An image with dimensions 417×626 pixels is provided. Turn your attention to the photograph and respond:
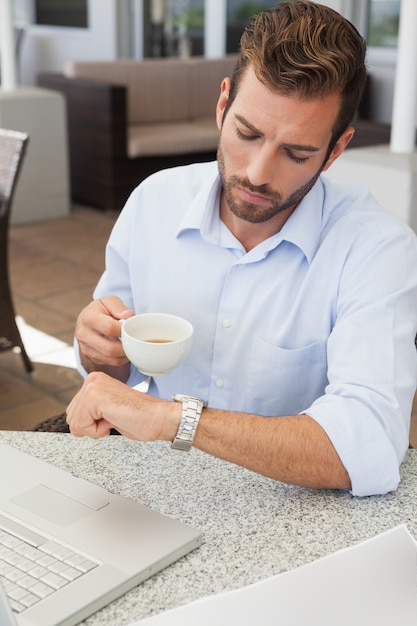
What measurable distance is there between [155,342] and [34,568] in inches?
Answer: 14.6

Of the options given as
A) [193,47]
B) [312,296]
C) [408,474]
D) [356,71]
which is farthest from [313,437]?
[193,47]

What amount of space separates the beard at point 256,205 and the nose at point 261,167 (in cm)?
A: 2

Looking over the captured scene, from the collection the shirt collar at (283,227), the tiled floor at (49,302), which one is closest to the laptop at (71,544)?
the shirt collar at (283,227)

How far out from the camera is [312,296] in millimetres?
1371

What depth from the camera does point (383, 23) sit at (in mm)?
6512

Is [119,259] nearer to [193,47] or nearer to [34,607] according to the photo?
[34,607]

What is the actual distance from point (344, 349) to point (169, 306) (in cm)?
41

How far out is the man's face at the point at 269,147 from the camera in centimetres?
124

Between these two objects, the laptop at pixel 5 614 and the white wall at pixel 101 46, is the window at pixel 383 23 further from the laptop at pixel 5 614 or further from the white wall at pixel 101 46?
the laptop at pixel 5 614

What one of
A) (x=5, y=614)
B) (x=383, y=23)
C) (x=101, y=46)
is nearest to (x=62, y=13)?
(x=101, y=46)

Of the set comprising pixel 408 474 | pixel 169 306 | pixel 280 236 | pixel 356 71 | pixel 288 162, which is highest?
pixel 356 71

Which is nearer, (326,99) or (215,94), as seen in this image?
(326,99)

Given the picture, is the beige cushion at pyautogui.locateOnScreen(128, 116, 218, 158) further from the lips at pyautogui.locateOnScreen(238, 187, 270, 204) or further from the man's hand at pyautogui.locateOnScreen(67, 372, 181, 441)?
the man's hand at pyautogui.locateOnScreen(67, 372, 181, 441)

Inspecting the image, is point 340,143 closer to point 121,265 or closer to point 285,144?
point 285,144
